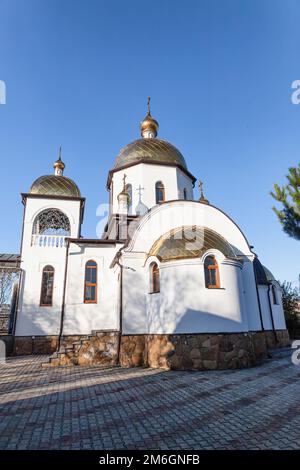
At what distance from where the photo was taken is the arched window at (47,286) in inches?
502

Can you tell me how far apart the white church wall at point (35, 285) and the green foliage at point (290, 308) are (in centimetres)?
1647

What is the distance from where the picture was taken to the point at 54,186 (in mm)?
14836

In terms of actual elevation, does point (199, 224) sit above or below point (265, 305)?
above

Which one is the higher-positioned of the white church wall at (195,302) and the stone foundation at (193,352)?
the white church wall at (195,302)

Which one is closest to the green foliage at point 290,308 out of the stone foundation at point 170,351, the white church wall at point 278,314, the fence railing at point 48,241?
the white church wall at point 278,314

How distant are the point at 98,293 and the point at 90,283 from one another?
1.96 feet

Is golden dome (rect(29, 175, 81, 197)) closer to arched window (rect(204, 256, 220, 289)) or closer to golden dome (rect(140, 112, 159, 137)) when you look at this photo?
golden dome (rect(140, 112, 159, 137))

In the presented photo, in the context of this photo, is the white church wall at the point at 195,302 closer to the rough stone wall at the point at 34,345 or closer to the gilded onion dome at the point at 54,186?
the rough stone wall at the point at 34,345

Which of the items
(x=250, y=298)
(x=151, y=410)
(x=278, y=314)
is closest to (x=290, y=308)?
(x=278, y=314)

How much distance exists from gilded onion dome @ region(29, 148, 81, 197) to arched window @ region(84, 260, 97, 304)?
14.1 feet

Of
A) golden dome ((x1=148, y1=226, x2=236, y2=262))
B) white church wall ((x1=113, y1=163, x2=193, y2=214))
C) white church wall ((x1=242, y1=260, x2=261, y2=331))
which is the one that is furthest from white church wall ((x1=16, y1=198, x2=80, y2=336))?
white church wall ((x1=242, y1=260, x2=261, y2=331))

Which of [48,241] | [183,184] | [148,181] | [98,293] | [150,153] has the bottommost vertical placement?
[98,293]

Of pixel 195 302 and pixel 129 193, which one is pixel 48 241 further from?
pixel 195 302
